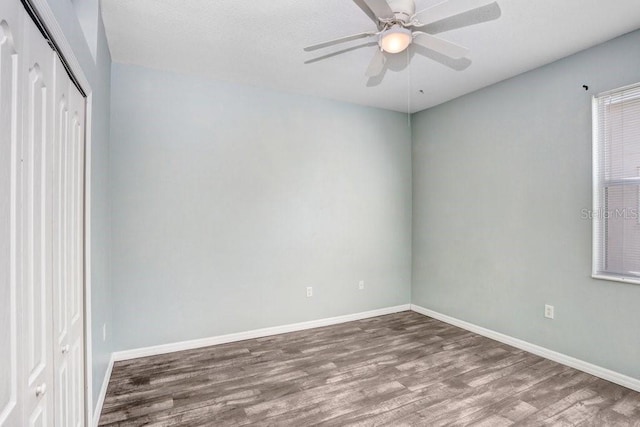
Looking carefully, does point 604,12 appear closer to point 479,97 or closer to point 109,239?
point 479,97

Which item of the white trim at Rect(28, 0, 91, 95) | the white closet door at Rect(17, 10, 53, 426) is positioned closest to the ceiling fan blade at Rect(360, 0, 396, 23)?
the white trim at Rect(28, 0, 91, 95)

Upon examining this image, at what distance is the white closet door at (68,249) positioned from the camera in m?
1.38

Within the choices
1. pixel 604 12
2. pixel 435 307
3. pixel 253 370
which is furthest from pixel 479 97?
pixel 253 370

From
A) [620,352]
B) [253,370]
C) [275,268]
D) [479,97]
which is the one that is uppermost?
[479,97]

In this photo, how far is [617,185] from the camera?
273cm

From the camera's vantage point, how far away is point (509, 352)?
3277 millimetres

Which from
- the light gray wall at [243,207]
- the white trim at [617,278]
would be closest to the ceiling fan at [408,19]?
the light gray wall at [243,207]

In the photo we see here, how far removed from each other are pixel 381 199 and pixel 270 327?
2166mm

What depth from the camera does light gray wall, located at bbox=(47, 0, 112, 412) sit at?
1909 millimetres

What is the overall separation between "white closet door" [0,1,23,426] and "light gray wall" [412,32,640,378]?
3.71 meters

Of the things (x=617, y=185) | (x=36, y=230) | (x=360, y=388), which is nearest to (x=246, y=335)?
(x=360, y=388)

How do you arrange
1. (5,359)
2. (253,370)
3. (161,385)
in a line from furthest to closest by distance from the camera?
(253,370) → (161,385) → (5,359)

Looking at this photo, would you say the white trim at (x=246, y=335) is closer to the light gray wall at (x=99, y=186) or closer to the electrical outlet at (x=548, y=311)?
the light gray wall at (x=99, y=186)

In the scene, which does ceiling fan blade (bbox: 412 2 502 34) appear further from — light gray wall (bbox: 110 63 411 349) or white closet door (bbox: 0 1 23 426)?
white closet door (bbox: 0 1 23 426)
